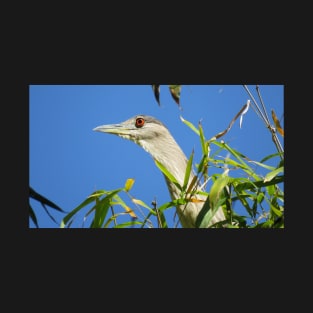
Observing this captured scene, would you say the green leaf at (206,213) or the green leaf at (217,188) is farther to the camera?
the green leaf at (206,213)

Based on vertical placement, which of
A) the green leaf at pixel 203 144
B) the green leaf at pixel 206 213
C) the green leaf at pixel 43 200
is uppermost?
the green leaf at pixel 203 144

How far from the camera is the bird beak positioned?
3.28 m

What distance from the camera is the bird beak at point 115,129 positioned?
328 centimetres

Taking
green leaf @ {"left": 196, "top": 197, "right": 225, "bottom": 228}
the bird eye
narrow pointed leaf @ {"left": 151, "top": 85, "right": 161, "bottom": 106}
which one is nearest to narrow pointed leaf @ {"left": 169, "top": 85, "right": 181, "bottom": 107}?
narrow pointed leaf @ {"left": 151, "top": 85, "right": 161, "bottom": 106}

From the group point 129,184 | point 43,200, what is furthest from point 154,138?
point 43,200

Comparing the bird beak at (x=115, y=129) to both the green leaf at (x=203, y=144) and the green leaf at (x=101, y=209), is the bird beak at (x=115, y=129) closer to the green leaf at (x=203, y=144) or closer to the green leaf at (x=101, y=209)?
the green leaf at (x=101, y=209)

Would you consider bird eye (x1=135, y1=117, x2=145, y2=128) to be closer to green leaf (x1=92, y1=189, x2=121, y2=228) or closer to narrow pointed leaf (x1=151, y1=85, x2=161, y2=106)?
narrow pointed leaf (x1=151, y1=85, x2=161, y2=106)

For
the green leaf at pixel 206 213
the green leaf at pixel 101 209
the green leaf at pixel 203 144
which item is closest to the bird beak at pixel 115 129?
the green leaf at pixel 101 209

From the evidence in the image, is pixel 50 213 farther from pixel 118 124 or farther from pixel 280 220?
pixel 280 220

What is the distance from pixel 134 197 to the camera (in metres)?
2.87

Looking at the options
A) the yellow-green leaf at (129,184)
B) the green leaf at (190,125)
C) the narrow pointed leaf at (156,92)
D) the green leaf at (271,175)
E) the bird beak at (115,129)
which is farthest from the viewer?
the bird beak at (115,129)

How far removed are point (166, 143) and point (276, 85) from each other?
839mm

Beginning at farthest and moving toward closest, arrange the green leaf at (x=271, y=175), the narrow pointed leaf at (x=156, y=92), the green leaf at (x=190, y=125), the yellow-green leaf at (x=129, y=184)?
the narrow pointed leaf at (x=156, y=92)
the green leaf at (x=190, y=125)
the yellow-green leaf at (x=129, y=184)
the green leaf at (x=271, y=175)

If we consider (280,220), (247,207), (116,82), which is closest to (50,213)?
(116,82)
